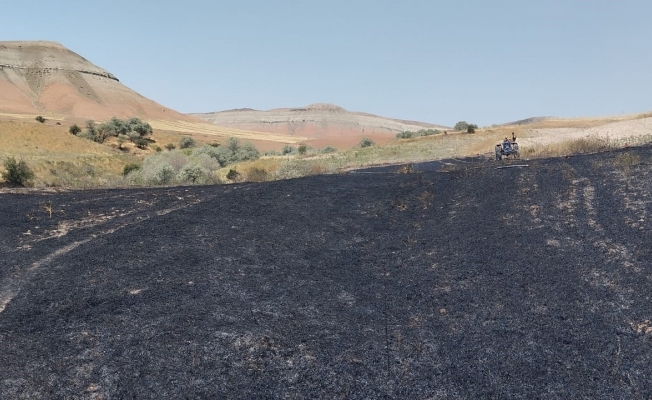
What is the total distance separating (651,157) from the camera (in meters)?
14.8

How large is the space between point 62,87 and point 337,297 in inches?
5595

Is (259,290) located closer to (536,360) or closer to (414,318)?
(414,318)

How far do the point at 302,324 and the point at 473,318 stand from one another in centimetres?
240

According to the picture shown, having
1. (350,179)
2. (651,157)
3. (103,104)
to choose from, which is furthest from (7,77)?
(651,157)

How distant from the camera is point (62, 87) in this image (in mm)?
127875

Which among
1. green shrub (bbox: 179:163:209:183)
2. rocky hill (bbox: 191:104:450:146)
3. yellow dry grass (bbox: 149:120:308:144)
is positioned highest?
rocky hill (bbox: 191:104:450:146)

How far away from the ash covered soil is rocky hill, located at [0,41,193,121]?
371 feet

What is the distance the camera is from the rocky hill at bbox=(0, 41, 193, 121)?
383ft

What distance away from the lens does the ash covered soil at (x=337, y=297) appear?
17.7 ft

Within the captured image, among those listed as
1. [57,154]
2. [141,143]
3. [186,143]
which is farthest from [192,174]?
[186,143]

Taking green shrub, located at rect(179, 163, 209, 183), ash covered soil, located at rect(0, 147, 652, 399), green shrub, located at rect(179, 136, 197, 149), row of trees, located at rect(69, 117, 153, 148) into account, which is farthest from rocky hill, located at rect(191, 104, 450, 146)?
ash covered soil, located at rect(0, 147, 652, 399)

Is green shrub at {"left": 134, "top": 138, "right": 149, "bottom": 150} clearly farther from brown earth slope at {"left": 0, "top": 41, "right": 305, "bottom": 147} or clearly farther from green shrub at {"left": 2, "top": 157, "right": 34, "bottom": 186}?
green shrub at {"left": 2, "top": 157, "right": 34, "bottom": 186}

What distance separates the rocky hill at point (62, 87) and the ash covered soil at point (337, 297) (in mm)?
113105

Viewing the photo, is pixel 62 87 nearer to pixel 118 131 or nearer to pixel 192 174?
pixel 118 131
